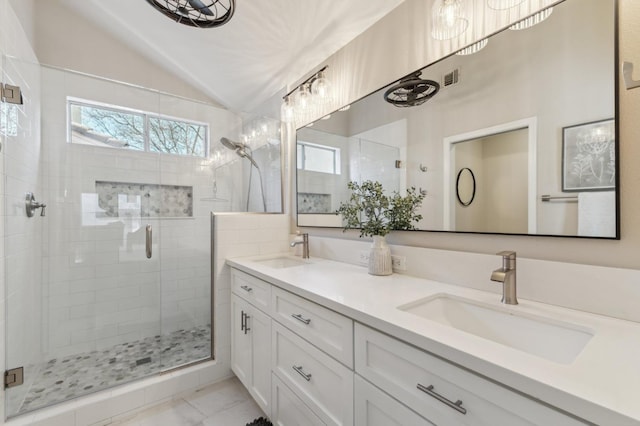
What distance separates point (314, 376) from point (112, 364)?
6.11 feet

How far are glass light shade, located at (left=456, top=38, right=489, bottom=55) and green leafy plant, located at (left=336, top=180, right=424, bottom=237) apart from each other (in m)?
0.66

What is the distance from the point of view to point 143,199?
2.30 m

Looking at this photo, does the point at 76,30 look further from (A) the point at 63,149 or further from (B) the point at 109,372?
(B) the point at 109,372

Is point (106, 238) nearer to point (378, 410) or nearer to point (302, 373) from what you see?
point (302, 373)

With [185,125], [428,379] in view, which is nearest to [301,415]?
[428,379]

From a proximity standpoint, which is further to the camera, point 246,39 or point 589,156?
point 246,39

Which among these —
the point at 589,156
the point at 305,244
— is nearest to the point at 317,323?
the point at 305,244

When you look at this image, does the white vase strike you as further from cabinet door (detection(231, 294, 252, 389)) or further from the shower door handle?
the shower door handle

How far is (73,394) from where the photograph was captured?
1670mm

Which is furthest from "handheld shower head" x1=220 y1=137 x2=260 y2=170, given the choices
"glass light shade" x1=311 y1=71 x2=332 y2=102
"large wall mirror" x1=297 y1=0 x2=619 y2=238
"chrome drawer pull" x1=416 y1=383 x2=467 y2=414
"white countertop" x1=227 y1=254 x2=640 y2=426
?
"chrome drawer pull" x1=416 y1=383 x2=467 y2=414

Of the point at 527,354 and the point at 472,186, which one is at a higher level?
the point at 472,186

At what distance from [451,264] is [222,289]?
157 cm

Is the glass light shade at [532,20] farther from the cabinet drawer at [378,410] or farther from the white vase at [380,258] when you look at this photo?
the cabinet drawer at [378,410]

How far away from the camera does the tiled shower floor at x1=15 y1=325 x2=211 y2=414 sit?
1.70 meters
